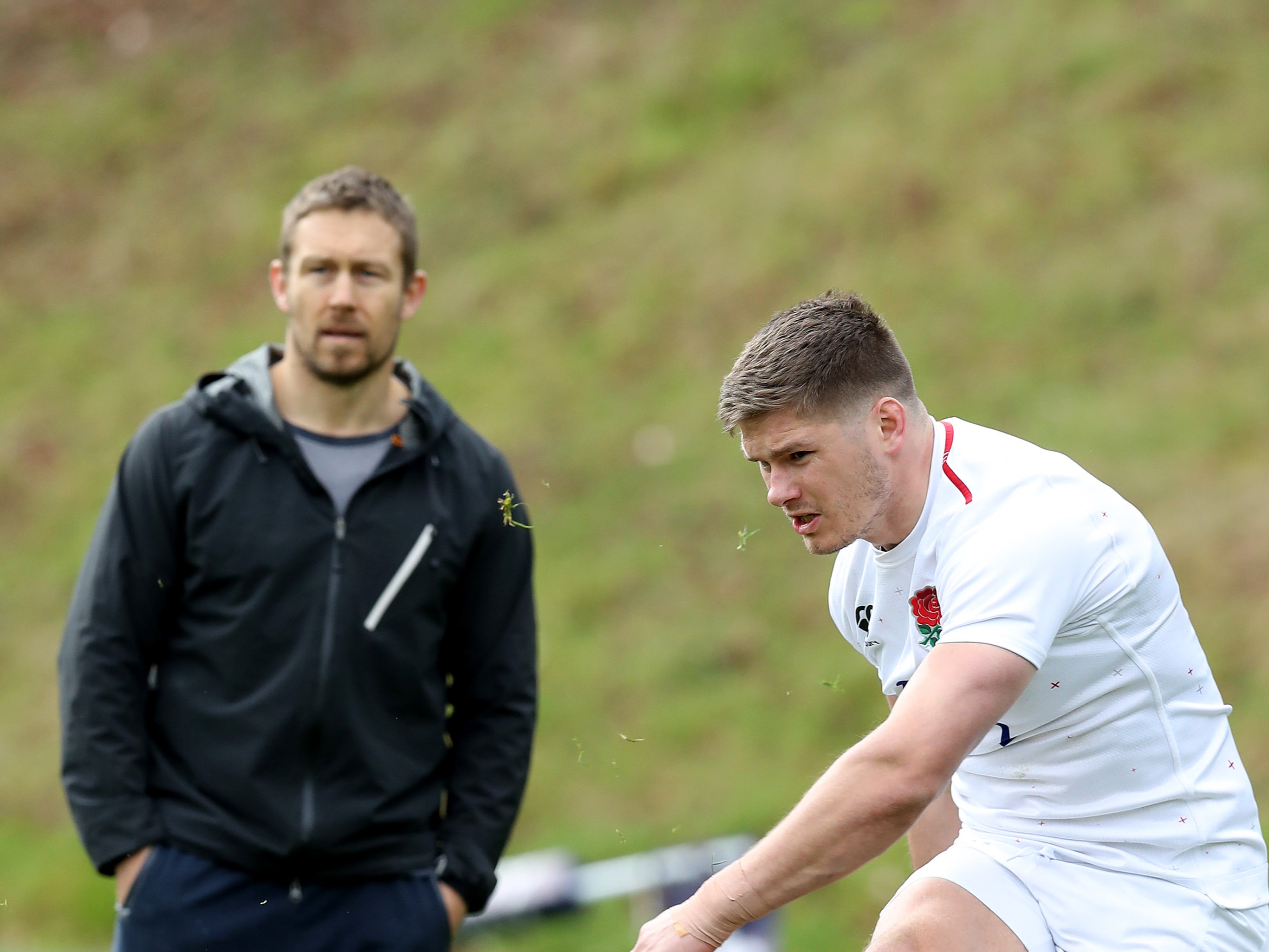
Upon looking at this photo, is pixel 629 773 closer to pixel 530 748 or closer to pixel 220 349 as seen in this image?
pixel 530 748

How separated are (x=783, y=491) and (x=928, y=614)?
0.49m

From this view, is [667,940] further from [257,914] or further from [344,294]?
[344,294]

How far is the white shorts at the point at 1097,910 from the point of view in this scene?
2982mm

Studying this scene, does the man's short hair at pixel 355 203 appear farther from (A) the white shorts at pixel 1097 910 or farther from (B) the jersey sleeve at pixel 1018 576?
(A) the white shorts at pixel 1097 910

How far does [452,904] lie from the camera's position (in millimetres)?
4223

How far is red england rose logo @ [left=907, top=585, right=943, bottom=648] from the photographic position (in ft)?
10.3

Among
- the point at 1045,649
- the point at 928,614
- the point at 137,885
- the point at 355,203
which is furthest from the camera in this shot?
the point at 355,203

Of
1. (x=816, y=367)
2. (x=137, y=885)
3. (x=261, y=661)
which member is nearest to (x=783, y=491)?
(x=816, y=367)

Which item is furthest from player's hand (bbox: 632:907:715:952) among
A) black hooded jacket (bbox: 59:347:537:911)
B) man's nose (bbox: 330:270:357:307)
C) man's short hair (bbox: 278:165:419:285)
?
man's short hair (bbox: 278:165:419:285)

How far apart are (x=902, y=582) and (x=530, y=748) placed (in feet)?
5.36

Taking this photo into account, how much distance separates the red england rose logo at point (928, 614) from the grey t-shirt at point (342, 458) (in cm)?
180

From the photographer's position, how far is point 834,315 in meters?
3.07

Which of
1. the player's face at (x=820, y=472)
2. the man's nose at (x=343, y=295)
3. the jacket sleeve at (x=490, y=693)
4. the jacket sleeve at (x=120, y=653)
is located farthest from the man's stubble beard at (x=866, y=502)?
the jacket sleeve at (x=120, y=653)

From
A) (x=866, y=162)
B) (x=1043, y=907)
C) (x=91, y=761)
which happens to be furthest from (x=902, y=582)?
(x=866, y=162)
